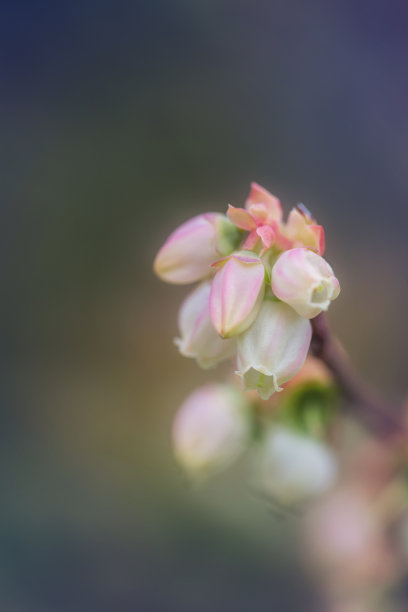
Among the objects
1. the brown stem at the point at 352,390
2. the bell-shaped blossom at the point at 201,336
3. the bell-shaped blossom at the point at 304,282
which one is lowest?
the bell-shaped blossom at the point at 201,336

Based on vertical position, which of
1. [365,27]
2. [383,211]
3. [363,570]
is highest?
[365,27]

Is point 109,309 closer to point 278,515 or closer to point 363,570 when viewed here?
point 363,570

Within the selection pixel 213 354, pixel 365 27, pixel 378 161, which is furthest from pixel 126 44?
pixel 213 354

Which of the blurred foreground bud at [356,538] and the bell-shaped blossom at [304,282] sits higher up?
the bell-shaped blossom at [304,282]

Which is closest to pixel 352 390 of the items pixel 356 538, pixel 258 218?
pixel 258 218

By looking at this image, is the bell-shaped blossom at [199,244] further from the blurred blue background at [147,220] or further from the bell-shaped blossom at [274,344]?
the blurred blue background at [147,220]

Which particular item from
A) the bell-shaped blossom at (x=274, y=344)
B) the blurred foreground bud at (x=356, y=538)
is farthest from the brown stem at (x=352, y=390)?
the blurred foreground bud at (x=356, y=538)
